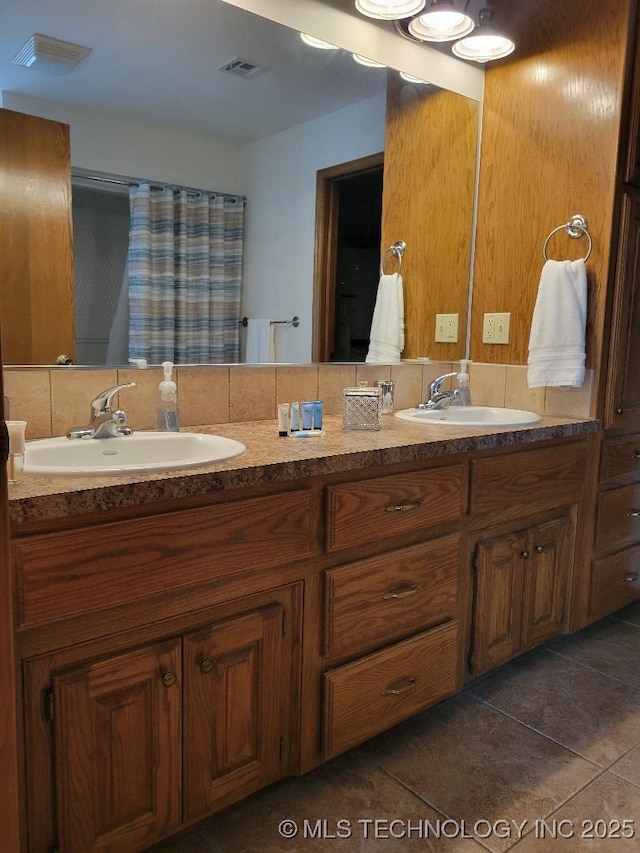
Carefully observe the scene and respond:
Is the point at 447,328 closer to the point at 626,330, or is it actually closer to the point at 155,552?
the point at 626,330

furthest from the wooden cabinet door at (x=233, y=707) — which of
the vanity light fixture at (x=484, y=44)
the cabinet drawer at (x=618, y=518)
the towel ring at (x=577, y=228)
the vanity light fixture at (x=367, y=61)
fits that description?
the vanity light fixture at (x=484, y=44)

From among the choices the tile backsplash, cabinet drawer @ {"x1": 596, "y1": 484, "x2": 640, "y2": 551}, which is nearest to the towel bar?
the tile backsplash

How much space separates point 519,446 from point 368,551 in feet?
1.99

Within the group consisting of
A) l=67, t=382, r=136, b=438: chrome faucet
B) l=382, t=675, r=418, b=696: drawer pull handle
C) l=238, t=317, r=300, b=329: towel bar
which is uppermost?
l=238, t=317, r=300, b=329: towel bar

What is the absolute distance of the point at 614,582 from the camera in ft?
7.34

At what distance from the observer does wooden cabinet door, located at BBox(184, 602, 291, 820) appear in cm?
121

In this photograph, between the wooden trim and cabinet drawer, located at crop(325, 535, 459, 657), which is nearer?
the wooden trim

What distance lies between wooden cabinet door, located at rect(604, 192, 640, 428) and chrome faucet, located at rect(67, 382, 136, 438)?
1.50 m

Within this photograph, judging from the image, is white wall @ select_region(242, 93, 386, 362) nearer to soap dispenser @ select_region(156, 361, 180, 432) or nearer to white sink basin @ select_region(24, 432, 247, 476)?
soap dispenser @ select_region(156, 361, 180, 432)

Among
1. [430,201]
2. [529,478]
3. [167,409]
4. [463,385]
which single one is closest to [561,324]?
[463,385]

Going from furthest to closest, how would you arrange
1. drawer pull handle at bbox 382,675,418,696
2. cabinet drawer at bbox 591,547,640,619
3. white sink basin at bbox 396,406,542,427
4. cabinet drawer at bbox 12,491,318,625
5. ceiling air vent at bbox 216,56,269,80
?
1. cabinet drawer at bbox 591,547,640,619
2. white sink basin at bbox 396,406,542,427
3. ceiling air vent at bbox 216,56,269,80
4. drawer pull handle at bbox 382,675,418,696
5. cabinet drawer at bbox 12,491,318,625

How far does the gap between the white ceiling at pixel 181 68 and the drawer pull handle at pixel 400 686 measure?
58.1 inches

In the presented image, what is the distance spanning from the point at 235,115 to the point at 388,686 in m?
1.53

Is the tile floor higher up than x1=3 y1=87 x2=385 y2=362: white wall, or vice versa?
x1=3 y1=87 x2=385 y2=362: white wall
